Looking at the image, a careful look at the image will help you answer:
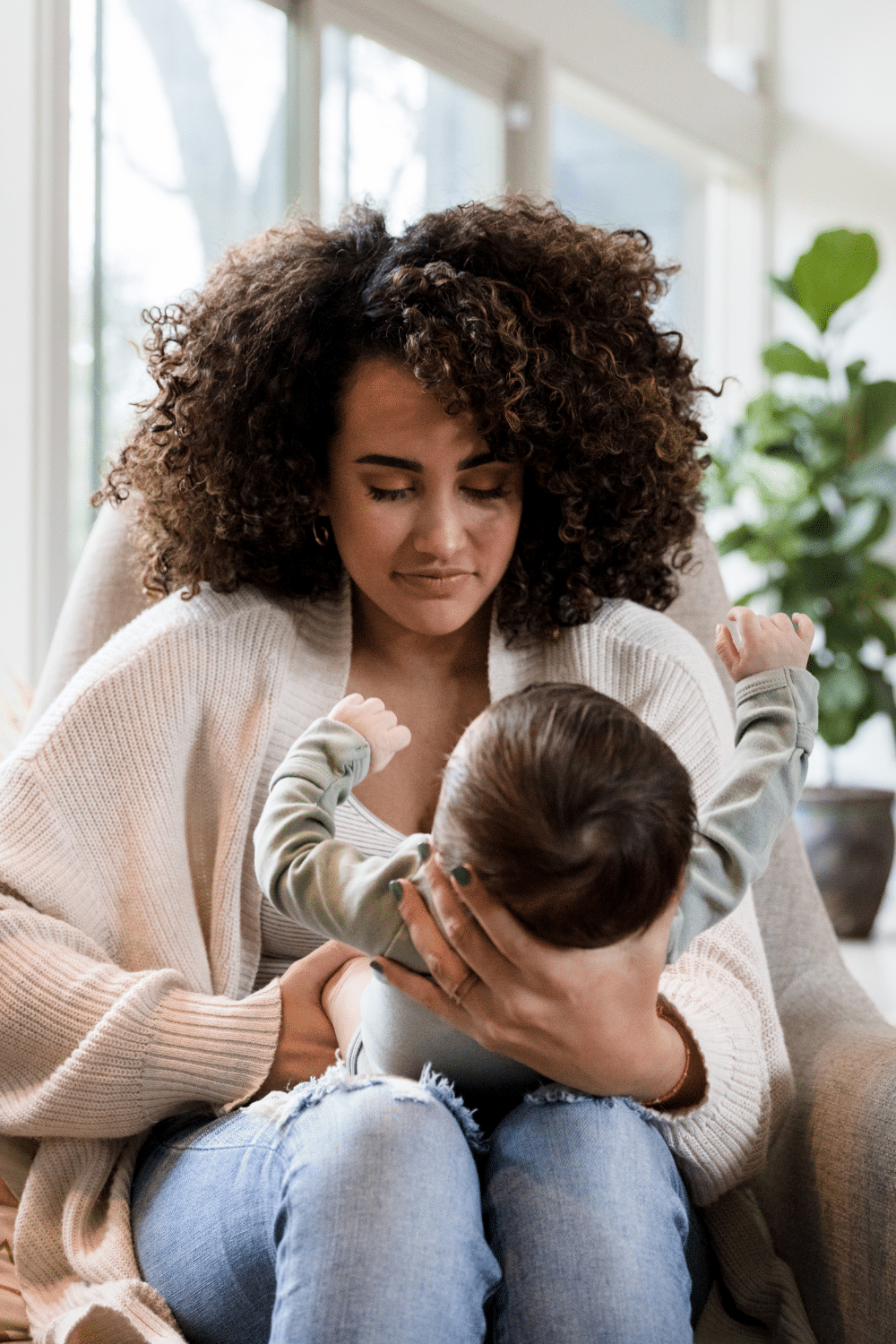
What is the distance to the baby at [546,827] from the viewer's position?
78 cm

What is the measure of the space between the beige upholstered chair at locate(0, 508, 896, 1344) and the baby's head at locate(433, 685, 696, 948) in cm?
36

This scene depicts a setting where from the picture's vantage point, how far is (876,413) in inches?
147

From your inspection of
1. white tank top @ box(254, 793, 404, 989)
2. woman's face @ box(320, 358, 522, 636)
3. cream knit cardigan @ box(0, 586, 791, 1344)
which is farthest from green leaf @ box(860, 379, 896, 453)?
white tank top @ box(254, 793, 404, 989)

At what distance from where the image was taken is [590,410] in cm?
122

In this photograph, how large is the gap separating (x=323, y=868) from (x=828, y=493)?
3.33m

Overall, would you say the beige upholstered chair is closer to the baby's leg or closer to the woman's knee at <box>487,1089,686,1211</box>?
the woman's knee at <box>487,1089,686,1211</box>

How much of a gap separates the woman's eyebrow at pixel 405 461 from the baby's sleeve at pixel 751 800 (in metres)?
0.36

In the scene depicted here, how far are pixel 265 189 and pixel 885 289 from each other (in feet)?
7.61

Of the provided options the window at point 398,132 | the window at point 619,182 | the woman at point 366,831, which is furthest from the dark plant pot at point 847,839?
the woman at point 366,831

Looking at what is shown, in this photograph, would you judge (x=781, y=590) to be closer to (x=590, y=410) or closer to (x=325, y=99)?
(x=325, y=99)

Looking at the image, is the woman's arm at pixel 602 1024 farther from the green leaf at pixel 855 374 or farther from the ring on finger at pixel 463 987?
the green leaf at pixel 855 374

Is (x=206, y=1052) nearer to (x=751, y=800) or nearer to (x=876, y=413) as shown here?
(x=751, y=800)

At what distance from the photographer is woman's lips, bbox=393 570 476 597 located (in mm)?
1192

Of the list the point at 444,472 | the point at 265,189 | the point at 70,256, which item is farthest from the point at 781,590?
the point at 444,472
